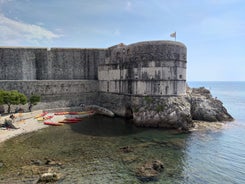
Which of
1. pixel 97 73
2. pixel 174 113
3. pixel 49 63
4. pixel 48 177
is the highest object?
pixel 49 63

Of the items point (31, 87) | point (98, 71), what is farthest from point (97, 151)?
point (98, 71)

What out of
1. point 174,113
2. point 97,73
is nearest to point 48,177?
point 174,113

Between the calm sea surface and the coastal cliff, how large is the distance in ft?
7.20

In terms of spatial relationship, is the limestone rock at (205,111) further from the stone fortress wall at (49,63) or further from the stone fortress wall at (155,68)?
the stone fortress wall at (49,63)

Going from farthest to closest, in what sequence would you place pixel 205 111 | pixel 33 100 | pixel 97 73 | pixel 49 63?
pixel 97 73 → pixel 49 63 → pixel 205 111 → pixel 33 100

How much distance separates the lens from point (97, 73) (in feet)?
128

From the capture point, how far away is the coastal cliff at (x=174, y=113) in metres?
26.6

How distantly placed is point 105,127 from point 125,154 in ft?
32.2

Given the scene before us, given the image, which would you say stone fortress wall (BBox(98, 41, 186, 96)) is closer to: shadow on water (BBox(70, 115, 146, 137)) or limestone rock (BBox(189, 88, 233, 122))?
limestone rock (BBox(189, 88, 233, 122))

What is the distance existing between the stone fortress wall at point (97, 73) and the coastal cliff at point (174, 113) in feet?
4.97

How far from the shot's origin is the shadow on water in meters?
24.0

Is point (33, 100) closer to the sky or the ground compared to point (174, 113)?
closer to the sky

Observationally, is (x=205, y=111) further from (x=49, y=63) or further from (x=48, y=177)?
(x=49, y=63)

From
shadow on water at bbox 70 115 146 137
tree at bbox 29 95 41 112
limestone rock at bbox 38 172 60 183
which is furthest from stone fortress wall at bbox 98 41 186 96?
limestone rock at bbox 38 172 60 183
